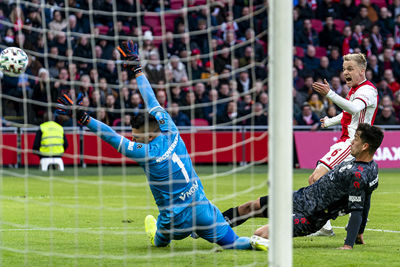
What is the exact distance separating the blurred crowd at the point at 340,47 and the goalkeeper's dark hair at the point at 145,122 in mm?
12269

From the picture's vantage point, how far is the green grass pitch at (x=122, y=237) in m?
6.10

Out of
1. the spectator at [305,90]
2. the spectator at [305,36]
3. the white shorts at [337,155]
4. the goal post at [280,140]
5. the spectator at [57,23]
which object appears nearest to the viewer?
the goal post at [280,140]

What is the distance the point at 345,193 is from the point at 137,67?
235 centimetres

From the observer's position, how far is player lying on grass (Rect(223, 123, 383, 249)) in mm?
6770

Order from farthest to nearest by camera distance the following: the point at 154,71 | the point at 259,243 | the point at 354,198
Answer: the point at 154,71, the point at 354,198, the point at 259,243

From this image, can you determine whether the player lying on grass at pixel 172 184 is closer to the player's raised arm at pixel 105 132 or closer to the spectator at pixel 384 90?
the player's raised arm at pixel 105 132

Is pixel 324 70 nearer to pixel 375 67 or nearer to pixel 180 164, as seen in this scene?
pixel 375 67

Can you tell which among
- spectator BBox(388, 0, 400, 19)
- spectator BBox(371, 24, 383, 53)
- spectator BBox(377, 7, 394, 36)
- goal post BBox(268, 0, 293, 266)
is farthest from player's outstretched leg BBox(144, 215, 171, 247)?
spectator BBox(388, 0, 400, 19)

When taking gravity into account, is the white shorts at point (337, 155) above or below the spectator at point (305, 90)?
above

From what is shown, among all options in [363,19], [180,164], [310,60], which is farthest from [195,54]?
[180,164]

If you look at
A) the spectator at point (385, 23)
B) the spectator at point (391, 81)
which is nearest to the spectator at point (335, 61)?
the spectator at point (391, 81)

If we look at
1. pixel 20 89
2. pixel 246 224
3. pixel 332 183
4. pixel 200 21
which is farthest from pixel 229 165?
pixel 332 183

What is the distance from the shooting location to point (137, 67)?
6.92 metres

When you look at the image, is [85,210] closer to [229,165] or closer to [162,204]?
[162,204]
